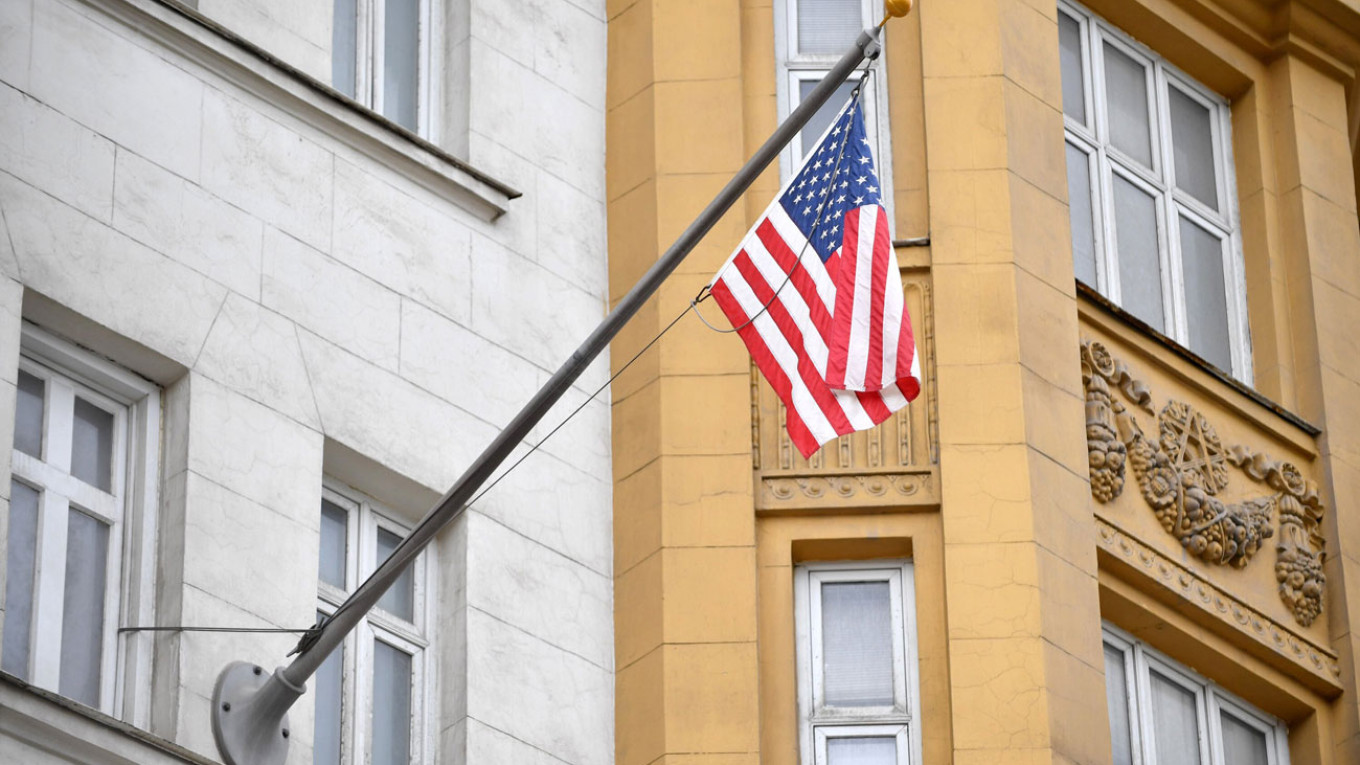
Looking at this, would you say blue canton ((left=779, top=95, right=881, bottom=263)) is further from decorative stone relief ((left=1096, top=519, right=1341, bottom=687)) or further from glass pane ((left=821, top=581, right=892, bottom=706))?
decorative stone relief ((left=1096, top=519, right=1341, bottom=687))

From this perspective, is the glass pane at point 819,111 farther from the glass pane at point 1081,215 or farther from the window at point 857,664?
the window at point 857,664

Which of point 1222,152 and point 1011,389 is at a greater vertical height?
point 1222,152

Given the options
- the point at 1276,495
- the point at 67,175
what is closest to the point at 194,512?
the point at 67,175

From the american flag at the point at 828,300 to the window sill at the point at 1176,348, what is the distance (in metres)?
4.23

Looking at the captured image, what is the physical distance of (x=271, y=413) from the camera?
15.2 meters

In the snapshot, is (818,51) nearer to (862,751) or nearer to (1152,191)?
(1152,191)

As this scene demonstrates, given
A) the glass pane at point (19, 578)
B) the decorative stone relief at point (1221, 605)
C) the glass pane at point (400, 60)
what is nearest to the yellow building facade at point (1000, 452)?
the decorative stone relief at point (1221, 605)

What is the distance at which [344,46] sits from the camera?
1720cm

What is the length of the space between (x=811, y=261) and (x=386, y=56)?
14.2 ft

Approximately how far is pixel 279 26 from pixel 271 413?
2.44 metres

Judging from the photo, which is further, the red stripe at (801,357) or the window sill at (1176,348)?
the window sill at (1176,348)

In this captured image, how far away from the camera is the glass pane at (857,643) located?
16719mm

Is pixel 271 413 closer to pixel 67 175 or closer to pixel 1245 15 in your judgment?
pixel 67 175

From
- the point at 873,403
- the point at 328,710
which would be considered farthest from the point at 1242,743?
the point at 328,710
